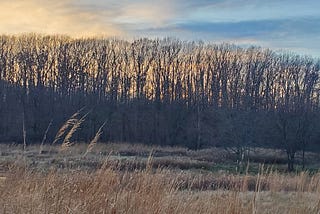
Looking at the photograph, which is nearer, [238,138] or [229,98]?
[238,138]

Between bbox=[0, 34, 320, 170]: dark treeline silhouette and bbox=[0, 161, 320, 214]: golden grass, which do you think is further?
bbox=[0, 34, 320, 170]: dark treeline silhouette

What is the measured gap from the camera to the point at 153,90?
5622 cm

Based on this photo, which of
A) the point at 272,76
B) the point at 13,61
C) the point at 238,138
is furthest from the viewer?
the point at 272,76

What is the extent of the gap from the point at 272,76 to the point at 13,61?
32.2 metres

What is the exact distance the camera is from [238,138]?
41.8 metres

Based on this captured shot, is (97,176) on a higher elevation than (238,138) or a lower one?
higher

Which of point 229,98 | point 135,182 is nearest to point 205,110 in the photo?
point 229,98

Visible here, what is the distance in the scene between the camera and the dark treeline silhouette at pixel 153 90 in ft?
156

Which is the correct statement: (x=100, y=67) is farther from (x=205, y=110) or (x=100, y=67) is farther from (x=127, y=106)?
(x=205, y=110)

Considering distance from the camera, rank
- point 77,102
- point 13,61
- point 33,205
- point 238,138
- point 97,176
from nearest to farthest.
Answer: point 33,205
point 97,176
point 238,138
point 77,102
point 13,61

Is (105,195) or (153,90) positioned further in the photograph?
(153,90)

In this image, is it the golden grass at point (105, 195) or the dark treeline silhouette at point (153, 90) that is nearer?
the golden grass at point (105, 195)

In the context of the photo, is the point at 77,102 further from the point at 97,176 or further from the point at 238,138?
the point at 97,176

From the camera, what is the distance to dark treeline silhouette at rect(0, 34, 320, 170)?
156 feet
